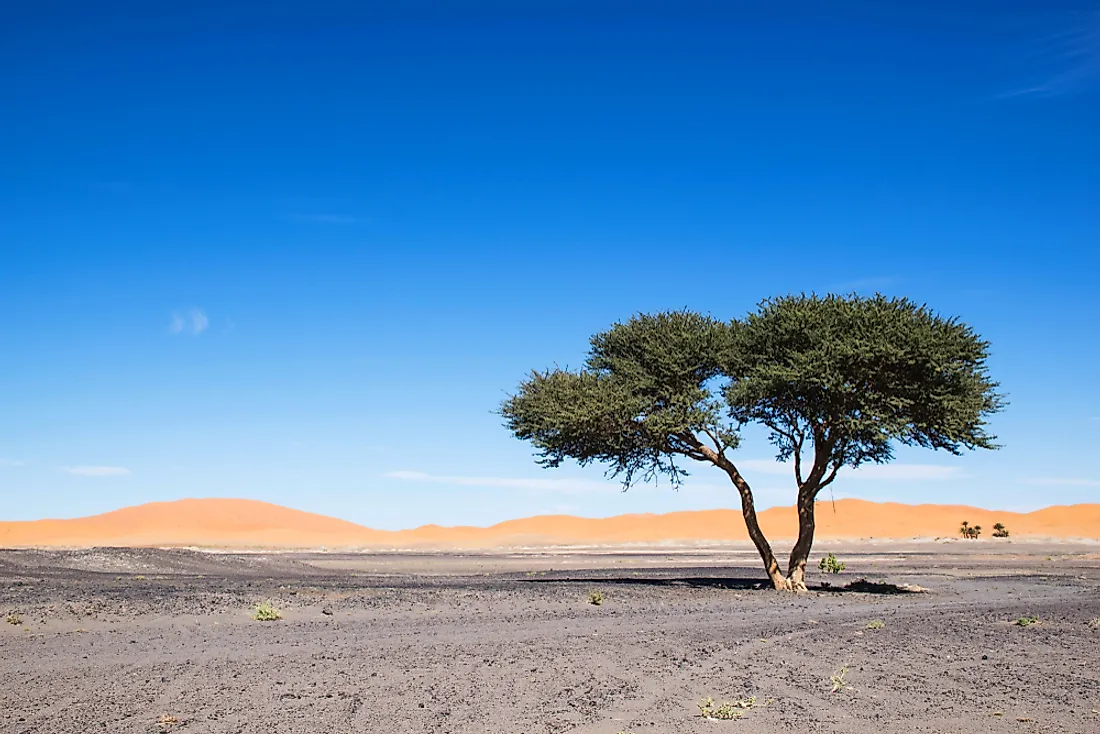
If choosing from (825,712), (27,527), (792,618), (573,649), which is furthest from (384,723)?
(27,527)

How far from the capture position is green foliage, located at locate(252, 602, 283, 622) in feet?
71.5

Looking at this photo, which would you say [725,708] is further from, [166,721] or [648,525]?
[648,525]

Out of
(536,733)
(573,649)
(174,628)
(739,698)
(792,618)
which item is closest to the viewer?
(536,733)

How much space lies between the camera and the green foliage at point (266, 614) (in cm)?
2180

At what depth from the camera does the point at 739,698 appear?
482 inches

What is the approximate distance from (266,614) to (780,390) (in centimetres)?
1723

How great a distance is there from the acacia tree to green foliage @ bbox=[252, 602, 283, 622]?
1201 cm

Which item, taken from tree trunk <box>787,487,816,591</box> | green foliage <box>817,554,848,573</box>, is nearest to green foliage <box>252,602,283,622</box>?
tree trunk <box>787,487,816,591</box>

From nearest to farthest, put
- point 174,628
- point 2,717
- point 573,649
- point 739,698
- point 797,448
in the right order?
point 2,717 < point 739,698 < point 573,649 < point 174,628 < point 797,448

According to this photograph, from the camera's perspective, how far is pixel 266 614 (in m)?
21.9

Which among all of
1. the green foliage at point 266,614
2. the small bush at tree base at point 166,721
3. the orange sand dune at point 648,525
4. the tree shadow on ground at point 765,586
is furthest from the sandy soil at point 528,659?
the orange sand dune at point 648,525

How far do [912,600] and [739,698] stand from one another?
1942 centimetres

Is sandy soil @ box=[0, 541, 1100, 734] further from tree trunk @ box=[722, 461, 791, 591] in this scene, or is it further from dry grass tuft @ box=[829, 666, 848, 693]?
tree trunk @ box=[722, 461, 791, 591]

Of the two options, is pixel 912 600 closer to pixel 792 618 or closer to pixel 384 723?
pixel 792 618
